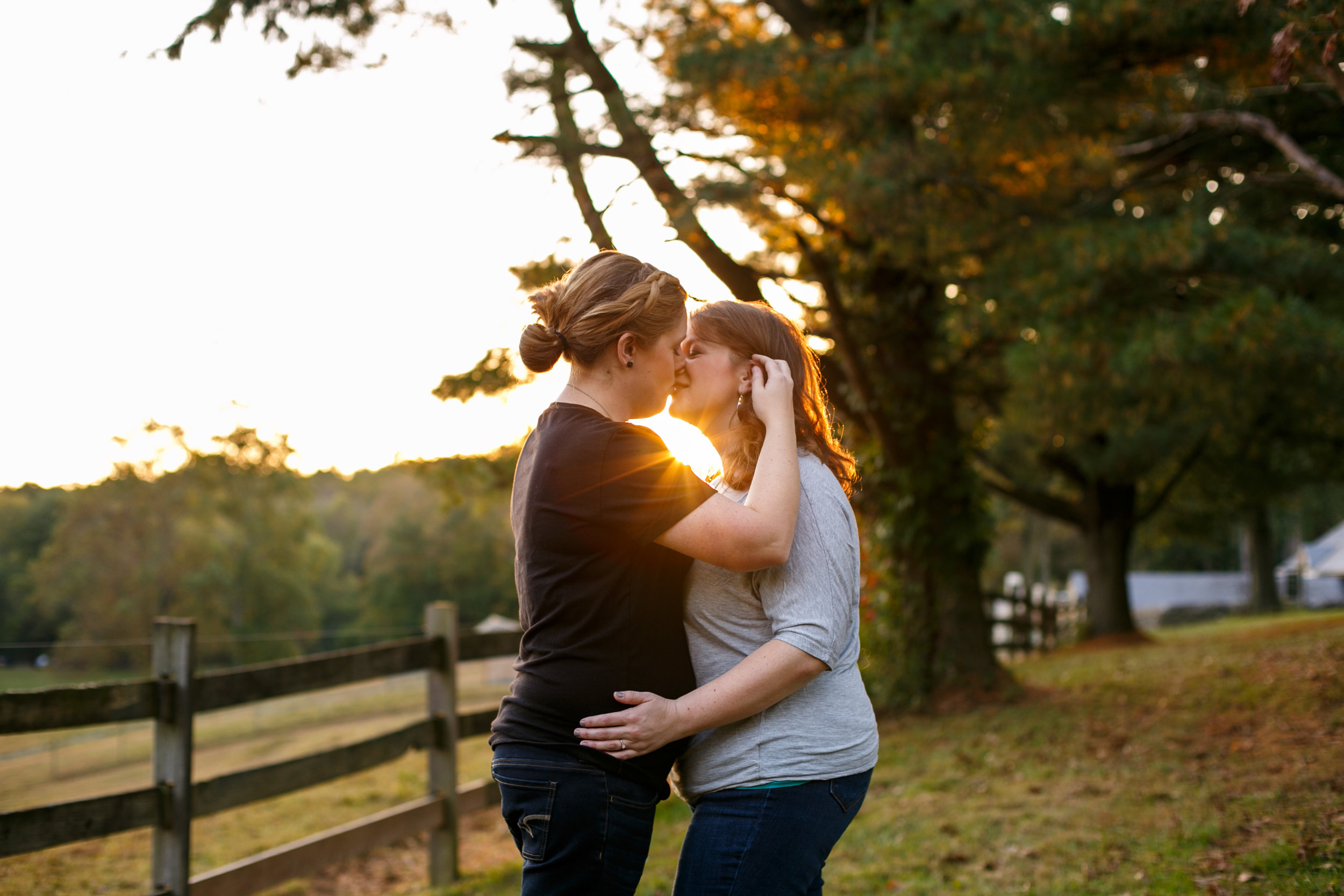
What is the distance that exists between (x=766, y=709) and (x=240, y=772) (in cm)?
328

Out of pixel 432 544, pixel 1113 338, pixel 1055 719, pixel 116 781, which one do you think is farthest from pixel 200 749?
pixel 432 544

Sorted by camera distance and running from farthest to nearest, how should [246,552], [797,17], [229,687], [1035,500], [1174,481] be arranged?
[246,552]
[1035,500]
[1174,481]
[797,17]
[229,687]

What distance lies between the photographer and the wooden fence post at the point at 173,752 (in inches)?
150

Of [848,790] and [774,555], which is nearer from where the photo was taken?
[774,555]

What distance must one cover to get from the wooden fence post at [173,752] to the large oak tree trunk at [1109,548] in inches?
654

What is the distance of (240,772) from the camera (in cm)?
423

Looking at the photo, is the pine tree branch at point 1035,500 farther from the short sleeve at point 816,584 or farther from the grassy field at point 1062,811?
the short sleeve at point 816,584

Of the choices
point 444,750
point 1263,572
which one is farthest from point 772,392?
point 1263,572

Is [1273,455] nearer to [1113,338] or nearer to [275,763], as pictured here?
[1113,338]

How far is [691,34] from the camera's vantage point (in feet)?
26.5

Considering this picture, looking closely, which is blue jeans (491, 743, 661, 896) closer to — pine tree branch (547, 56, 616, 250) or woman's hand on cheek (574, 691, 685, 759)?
woman's hand on cheek (574, 691, 685, 759)

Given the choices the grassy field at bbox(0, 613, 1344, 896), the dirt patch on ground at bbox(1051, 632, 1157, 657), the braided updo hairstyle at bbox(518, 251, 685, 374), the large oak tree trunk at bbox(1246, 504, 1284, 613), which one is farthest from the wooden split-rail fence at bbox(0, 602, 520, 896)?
the large oak tree trunk at bbox(1246, 504, 1284, 613)

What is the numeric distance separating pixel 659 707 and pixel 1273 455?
19889 millimetres

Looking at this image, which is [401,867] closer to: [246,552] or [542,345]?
[542,345]
